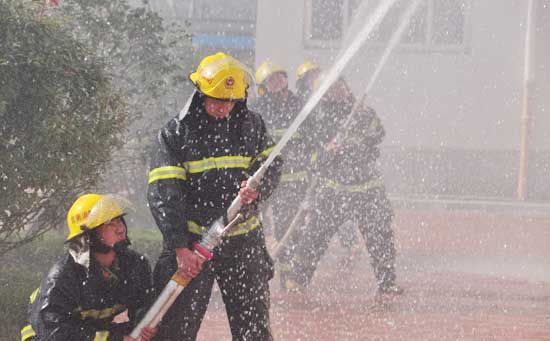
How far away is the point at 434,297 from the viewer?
26.6 ft

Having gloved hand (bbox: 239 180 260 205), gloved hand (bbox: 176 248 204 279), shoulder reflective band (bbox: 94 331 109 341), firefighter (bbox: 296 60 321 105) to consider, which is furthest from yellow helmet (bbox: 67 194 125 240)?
firefighter (bbox: 296 60 321 105)

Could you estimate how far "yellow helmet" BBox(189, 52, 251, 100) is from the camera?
4.60 meters

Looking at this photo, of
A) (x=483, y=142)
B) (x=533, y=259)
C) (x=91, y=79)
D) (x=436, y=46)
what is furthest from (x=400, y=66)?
(x=91, y=79)

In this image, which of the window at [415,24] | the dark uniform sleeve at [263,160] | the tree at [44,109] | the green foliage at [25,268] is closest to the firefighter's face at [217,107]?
the dark uniform sleeve at [263,160]

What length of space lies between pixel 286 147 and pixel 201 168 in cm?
409

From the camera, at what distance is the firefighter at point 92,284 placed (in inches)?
171

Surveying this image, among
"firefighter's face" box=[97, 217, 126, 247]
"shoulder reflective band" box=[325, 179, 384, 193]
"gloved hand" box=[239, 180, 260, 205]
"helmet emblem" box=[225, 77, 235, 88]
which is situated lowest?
"shoulder reflective band" box=[325, 179, 384, 193]

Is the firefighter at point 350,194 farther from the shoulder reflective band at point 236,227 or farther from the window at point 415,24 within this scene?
the window at point 415,24

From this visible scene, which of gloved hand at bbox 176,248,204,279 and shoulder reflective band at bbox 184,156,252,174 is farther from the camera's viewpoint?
shoulder reflective band at bbox 184,156,252,174

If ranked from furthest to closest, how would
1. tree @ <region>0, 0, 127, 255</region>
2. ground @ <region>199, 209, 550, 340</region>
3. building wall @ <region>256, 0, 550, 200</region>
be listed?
building wall @ <region>256, 0, 550, 200</region>
ground @ <region>199, 209, 550, 340</region>
tree @ <region>0, 0, 127, 255</region>

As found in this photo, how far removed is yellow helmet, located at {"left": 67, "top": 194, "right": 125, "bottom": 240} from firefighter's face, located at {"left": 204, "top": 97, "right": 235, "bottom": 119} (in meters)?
0.60

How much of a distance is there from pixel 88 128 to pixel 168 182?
1.69 meters

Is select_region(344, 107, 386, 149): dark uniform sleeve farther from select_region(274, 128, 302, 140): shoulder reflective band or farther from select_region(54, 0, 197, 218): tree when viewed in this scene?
select_region(54, 0, 197, 218): tree

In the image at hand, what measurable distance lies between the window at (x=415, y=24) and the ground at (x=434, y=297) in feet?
13.8
